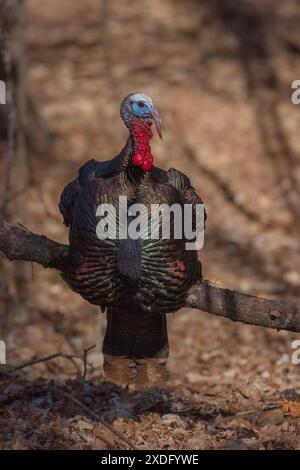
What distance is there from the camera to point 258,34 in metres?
12.3

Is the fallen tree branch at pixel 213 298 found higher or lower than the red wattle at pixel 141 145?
lower

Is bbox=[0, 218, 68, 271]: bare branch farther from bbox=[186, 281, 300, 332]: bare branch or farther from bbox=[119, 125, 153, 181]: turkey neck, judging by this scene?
bbox=[186, 281, 300, 332]: bare branch

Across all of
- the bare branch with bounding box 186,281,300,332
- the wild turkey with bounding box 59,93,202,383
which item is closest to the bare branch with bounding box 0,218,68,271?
the wild turkey with bounding box 59,93,202,383

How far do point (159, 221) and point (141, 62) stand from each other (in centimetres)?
812

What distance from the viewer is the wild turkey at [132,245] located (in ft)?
13.5

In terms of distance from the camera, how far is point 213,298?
436 cm

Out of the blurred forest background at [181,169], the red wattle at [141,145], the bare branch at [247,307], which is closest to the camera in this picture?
the red wattle at [141,145]

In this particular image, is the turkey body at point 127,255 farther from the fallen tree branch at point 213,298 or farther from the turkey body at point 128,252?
the fallen tree branch at point 213,298

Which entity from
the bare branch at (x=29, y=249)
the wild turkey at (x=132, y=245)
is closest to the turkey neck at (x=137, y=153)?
the wild turkey at (x=132, y=245)

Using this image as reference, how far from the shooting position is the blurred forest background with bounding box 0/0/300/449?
16.3 ft

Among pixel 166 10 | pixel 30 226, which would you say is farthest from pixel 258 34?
pixel 30 226

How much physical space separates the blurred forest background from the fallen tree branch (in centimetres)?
59

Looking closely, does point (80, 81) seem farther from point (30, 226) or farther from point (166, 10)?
point (30, 226)

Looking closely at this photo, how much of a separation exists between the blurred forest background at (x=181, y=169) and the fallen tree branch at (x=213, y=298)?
1.94 ft
